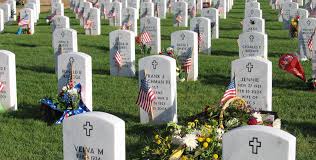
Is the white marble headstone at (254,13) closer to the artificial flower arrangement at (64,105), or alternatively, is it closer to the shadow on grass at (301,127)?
the shadow on grass at (301,127)

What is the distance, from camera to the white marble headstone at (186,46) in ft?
43.5

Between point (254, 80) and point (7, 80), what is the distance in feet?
14.9

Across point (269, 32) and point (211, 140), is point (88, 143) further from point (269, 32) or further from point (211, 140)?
point (269, 32)

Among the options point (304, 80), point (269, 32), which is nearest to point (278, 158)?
point (304, 80)

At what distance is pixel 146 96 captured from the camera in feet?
32.9

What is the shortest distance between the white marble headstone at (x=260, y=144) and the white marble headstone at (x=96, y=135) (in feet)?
4.08

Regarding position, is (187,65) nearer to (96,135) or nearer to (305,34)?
(305,34)

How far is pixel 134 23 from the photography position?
68.4 feet

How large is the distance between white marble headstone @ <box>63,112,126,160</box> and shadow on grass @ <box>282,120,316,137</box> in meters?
4.00

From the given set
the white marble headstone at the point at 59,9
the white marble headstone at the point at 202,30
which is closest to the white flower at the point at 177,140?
the white marble headstone at the point at 202,30

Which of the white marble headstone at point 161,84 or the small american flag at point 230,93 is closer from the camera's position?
the small american flag at point 230,93

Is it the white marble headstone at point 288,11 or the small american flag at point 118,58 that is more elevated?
the white marble headstone at point 288,11

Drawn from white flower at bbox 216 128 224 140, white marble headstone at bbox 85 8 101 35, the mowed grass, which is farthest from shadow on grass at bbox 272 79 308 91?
white marble headstone at bbox 85 8 101 35

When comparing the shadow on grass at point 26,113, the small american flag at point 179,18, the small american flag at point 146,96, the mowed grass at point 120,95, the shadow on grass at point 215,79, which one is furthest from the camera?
the small american flag at point 179,18
